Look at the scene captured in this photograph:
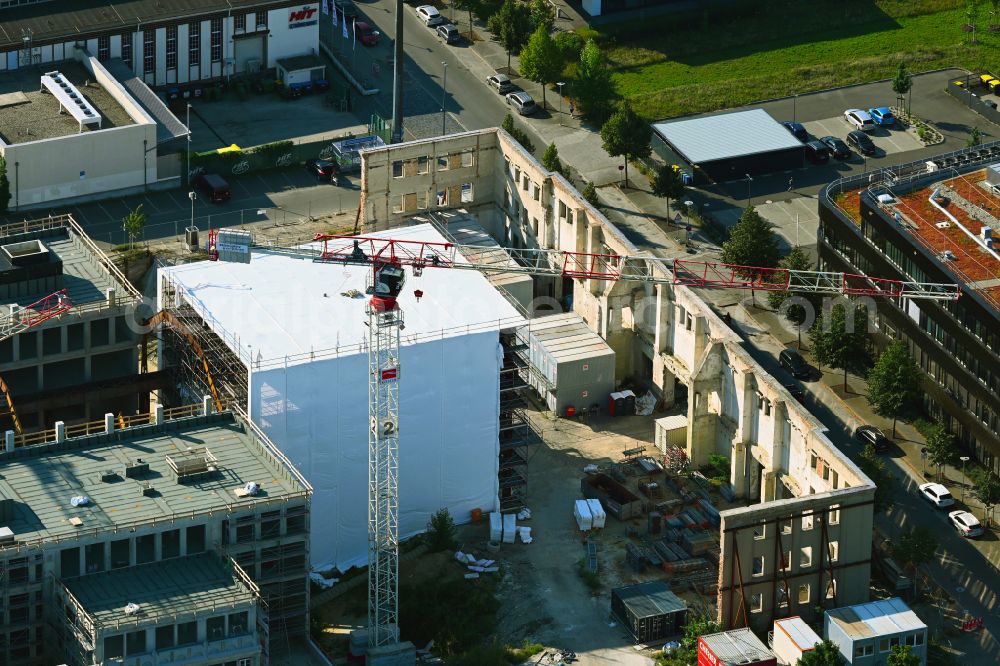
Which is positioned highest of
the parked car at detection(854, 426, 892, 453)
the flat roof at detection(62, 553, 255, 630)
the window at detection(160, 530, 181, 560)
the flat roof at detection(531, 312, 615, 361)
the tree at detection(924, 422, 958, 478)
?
the window at detection(160, 530, 181, 560)

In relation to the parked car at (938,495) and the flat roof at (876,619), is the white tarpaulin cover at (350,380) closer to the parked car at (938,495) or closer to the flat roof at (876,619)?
the flat roof at (876,619)

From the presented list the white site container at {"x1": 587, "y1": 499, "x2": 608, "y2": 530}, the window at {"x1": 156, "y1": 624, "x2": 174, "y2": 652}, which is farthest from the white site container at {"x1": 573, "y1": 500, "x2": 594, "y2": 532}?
the window at {"x1": 156, "y1": 624, "x2": 174, "y2": 652}

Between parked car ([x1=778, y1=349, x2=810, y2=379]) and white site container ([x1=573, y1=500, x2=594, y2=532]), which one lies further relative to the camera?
parked car ([x1=778, y1=349, x2=810, y2=379])

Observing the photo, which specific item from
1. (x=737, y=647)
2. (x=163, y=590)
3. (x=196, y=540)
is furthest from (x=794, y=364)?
(x=163, y=590)

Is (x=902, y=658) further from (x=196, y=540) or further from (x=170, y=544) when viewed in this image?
(x=170, y=544)

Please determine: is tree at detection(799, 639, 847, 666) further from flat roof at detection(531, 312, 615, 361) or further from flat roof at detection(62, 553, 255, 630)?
flat roof at detection(531, 312, 615, 361)

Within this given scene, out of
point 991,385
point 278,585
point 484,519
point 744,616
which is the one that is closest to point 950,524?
point 991,385
